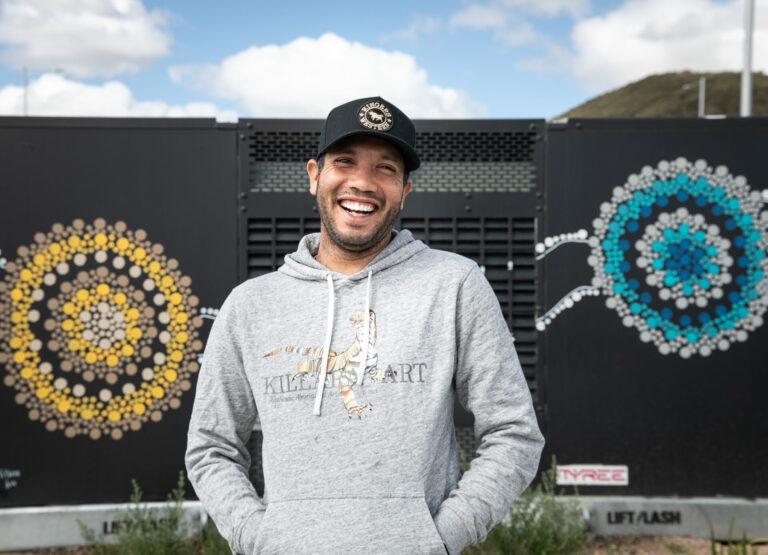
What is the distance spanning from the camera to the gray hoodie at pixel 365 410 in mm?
1409

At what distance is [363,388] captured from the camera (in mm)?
1454

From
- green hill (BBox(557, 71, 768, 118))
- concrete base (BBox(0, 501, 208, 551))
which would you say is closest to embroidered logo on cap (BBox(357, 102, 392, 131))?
concrete base (BBox(0, 501, 208, 551))

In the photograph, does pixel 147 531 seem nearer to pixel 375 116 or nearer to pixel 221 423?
pixel 221 423

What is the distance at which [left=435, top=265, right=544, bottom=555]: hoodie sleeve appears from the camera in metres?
1.46

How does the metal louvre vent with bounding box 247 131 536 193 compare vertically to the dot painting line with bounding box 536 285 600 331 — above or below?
above

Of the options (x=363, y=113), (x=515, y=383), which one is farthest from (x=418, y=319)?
(x=363, y=113)

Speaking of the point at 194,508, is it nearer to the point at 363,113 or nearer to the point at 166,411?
the point at 166,411

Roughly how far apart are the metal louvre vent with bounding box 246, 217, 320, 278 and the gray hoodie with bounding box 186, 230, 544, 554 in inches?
77.6

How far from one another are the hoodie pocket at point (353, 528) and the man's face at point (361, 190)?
58 cm

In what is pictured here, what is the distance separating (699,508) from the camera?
3625mm

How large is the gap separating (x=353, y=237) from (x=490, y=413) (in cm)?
51

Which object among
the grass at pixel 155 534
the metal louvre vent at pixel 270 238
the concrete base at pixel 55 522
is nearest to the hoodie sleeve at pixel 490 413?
the grass at pixel 155 534

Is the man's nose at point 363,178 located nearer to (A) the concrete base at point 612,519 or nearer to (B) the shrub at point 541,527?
(B) the shrub at point 541,527

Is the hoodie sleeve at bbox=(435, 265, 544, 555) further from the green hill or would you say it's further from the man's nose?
the green hill
